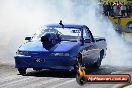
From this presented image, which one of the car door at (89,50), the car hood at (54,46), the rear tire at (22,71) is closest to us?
the car hood at (54,46)

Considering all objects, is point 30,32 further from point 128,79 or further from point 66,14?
point 128,79

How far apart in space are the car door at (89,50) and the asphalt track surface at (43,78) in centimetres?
38

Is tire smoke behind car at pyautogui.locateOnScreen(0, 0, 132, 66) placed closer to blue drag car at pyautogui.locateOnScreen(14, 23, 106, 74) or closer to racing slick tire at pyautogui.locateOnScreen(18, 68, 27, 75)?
blue drag car at pyautogui.locateOnScreen(14, 23, 106, 74)

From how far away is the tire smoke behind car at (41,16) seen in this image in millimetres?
26688

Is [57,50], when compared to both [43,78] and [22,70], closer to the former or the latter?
[43,78]

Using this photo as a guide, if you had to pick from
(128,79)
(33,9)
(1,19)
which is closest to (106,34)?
(33,9)

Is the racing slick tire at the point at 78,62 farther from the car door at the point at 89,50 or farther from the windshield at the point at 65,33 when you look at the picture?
the windshield at the point at 65,33

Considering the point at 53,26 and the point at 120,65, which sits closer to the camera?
the point at 53,26

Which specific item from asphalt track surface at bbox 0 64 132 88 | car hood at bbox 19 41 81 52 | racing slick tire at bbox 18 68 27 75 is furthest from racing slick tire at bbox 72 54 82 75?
racing slick tire at bbox 18 68 27 75

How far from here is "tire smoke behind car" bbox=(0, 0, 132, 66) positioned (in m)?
26.7

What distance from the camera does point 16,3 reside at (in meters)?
31.3

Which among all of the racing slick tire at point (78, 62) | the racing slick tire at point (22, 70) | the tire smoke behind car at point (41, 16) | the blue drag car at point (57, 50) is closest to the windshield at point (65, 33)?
the blue drag car at point (57, 50)

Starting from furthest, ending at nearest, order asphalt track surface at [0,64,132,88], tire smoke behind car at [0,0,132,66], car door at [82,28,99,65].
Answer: tire smoke behind car at [0,0,132,66]
car door at [82,28,99,65]
asphalt track surface at [0,64,132,88]

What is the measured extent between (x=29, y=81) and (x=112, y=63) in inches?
215
